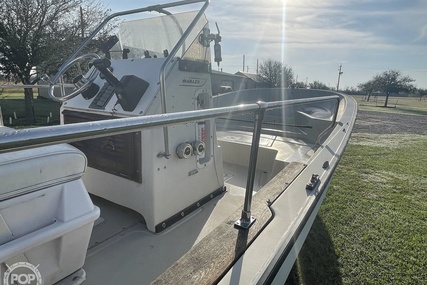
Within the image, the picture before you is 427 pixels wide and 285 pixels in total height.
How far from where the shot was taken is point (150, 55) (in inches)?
94.8

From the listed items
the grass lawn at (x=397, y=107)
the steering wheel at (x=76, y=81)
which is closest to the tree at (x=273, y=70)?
the grass lawn at (x=397, y=107)

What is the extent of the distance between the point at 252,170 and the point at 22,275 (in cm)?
93

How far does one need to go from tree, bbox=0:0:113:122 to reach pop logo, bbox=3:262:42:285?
32.9ft

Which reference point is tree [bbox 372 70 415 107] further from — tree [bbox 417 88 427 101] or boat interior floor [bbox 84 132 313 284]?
boat interior floor [bbox 84 132 313 284]

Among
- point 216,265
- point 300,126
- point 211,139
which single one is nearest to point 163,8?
point 211,139

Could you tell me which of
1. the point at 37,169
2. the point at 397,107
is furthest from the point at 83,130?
the point at 397,107

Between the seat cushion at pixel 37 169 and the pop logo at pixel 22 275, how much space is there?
9.7 inches

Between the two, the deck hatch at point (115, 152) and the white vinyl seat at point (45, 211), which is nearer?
the white vinyl seat at point (45, 211)

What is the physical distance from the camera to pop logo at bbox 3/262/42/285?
2.85 feet

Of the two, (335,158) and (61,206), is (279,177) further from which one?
(61,206)

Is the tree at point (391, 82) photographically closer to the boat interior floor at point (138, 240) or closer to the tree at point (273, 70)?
the tree at point (273, 70)

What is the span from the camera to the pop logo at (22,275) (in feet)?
2.85

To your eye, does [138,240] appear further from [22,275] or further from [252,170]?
[252,170]

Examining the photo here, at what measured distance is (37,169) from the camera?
36.7 inches
